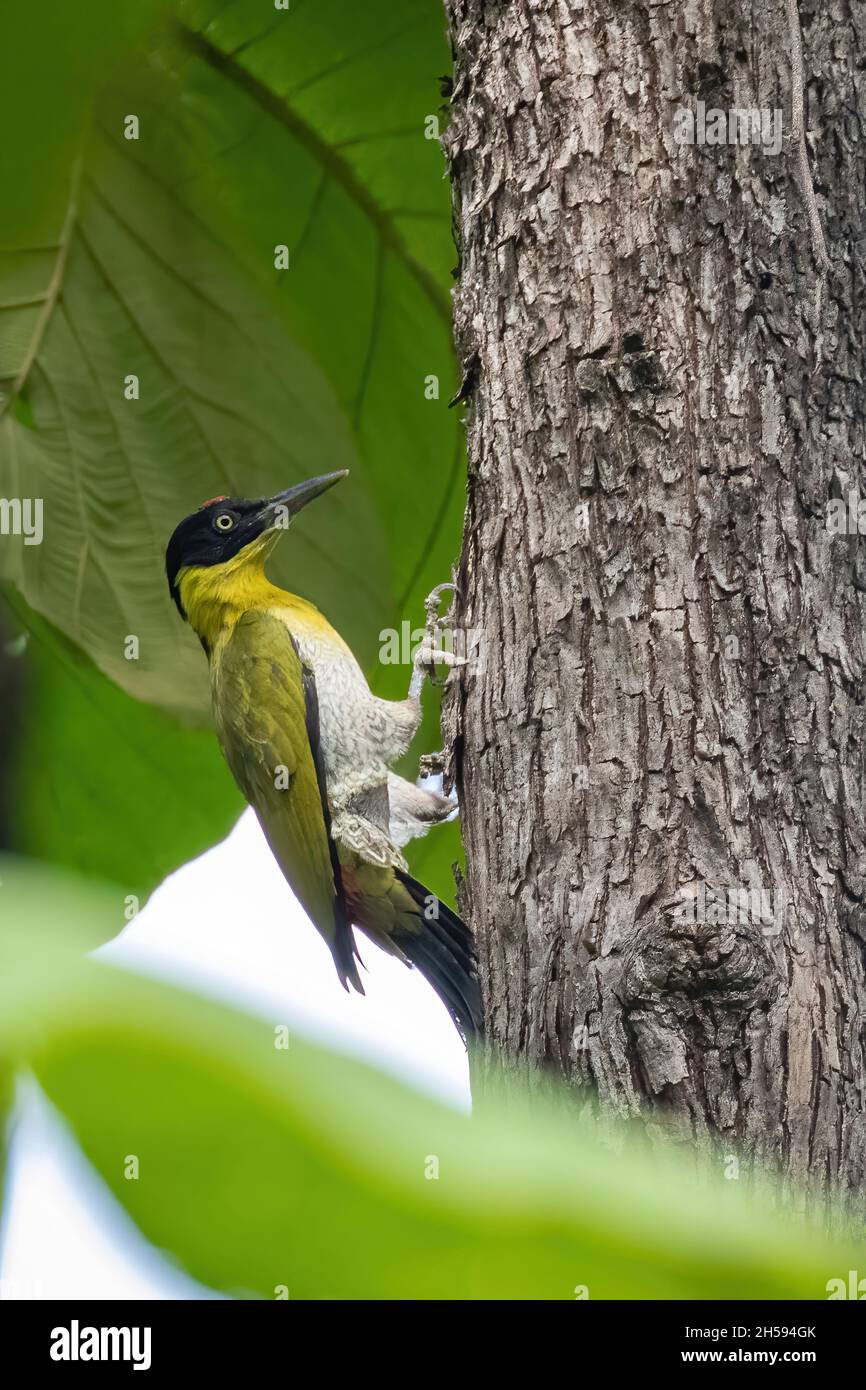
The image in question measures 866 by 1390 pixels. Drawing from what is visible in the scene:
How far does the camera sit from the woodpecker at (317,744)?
2.64m

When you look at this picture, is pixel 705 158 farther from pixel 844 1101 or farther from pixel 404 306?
pixel 844 1101

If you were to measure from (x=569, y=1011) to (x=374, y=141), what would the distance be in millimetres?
1540

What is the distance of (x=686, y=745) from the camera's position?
191 cm

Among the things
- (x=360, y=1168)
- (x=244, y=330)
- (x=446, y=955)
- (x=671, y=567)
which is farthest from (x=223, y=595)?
(x=360, y=1168)

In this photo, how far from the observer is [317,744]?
3.69 metres

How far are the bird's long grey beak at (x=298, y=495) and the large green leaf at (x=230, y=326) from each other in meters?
0.03

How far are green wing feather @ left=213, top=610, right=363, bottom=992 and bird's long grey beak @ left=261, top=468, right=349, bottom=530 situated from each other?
80 cm

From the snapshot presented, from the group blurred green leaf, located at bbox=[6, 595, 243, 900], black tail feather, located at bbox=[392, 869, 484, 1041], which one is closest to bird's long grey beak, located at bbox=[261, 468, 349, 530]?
blurred green leaf, located at bbox=[6, 595, 243, 900]

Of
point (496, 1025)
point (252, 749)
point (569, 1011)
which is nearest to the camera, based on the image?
point (569, 1011)

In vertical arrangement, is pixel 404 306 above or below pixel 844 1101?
above

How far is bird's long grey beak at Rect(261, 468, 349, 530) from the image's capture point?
2277 millimetres

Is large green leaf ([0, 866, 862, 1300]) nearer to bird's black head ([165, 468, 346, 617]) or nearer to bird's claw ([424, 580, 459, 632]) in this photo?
bird's black head ([165, 468, 346, 617])

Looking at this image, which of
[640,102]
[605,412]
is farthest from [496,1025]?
[640,102]

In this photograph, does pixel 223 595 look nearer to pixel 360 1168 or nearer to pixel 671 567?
pixel 671 567
